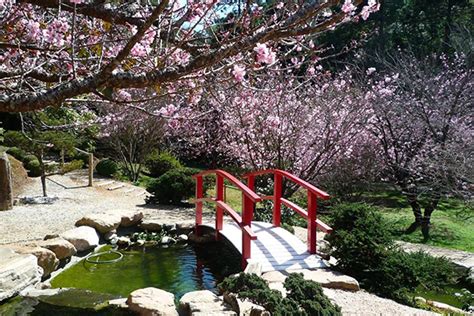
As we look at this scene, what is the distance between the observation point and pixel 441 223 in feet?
34.5

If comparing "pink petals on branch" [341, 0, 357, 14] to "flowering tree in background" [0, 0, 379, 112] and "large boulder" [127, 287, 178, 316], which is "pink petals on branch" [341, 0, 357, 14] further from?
"large boulder" [127, 287, 178, 316]

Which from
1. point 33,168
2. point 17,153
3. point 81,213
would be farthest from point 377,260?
point 17,153

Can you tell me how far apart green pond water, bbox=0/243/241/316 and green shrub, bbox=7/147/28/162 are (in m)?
8.37

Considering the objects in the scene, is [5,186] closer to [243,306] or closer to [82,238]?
[82,238]

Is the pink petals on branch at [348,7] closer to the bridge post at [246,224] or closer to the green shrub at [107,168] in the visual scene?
the bridge post at [246,224]

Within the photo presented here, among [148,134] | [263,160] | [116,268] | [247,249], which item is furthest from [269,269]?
[148,134]

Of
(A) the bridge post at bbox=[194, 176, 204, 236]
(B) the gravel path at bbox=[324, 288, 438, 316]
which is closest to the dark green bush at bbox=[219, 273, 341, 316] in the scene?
(B) the gravel path at bbox=[324, 288, 438, 316]

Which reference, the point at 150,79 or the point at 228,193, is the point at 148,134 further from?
the point at 150,79

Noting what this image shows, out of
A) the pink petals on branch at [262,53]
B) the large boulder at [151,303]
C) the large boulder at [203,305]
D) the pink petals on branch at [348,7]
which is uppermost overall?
the pink petals on branch at [348,7]

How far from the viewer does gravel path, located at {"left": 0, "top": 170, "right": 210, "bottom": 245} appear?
27.3 ft

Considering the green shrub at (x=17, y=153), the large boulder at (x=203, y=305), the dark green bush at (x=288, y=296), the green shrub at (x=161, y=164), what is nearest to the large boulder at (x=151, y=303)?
the large boulder at (x=203, y=305)

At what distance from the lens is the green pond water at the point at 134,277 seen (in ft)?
17.2

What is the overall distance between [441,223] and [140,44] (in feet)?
29.9

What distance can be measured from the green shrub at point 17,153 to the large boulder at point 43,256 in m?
9.53
